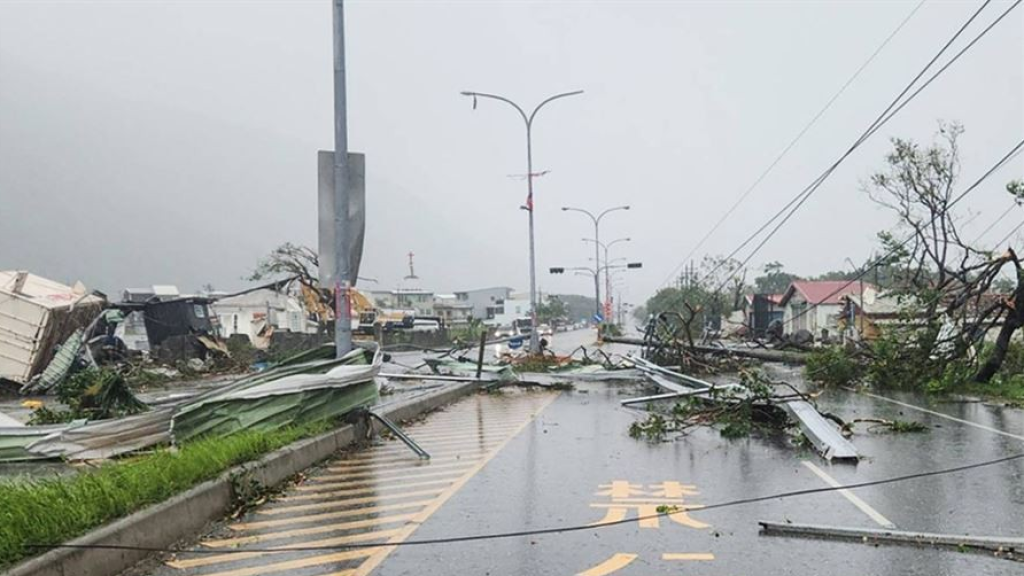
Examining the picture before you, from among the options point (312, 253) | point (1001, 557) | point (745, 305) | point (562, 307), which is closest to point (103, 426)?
point (1001, 557)

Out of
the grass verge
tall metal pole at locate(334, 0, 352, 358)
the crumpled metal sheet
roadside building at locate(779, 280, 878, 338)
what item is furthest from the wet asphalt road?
roadside building at locate(779, 280, 878, 338)

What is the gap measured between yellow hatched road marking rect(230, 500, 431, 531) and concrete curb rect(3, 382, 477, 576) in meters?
0.33

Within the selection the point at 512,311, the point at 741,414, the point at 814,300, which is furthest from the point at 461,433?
the point at 512,311

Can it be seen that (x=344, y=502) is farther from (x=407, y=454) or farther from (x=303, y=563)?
(x=407, y=454)

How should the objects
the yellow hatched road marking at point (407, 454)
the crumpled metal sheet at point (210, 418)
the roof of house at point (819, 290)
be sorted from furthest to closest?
the roof of house at point (819, 290)
the yellow hatched road marking at point (407, 454)
the crumpled metal sheet at point (210, 418)

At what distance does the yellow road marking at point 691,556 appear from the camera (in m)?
5.79

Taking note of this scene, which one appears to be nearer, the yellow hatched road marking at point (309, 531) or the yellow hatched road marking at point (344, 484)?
the yellow hatched road marking at point (309, 531)

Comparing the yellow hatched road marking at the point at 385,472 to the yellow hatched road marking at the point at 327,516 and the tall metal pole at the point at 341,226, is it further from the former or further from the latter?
the tall metal pole at the point at 341,226

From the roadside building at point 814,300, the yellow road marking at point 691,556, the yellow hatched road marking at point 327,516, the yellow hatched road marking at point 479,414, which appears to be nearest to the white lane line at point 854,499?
the yellow road marking at point 691,556

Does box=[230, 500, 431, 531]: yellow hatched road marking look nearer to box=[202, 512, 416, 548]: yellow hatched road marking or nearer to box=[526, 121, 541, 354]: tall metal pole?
box=[202, 512, 416, 548]: yellow hatched road marking

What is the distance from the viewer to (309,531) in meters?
6.54

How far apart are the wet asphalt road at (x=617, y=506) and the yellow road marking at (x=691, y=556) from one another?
0.07 ft


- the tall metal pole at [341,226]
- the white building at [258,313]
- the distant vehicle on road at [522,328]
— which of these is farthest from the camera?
the white building at [258,313]

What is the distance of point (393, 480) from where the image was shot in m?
8.70
